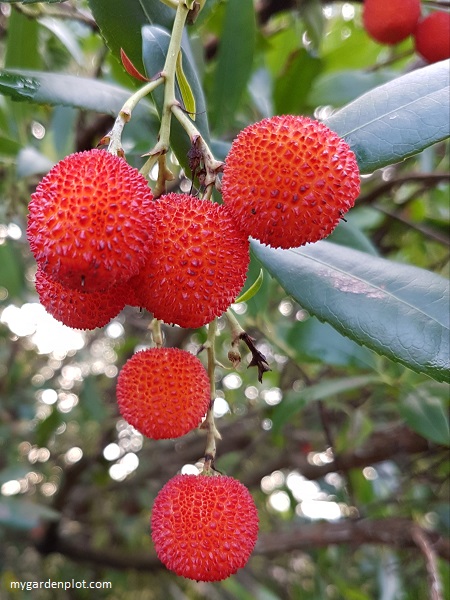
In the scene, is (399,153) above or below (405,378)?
above

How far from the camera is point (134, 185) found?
22.2 inches

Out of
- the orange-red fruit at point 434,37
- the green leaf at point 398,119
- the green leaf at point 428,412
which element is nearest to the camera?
the green leaf at point 398,119

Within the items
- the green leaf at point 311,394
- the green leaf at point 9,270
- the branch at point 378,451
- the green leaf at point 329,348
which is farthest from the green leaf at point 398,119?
the green leaf at point 9,270

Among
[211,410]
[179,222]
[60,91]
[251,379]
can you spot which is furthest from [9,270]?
[179,222]

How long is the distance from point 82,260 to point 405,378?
101 centimetres

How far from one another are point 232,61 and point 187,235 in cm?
69

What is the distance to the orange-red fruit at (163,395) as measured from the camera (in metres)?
0.73

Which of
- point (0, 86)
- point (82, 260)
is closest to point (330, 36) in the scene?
point (0, 86)

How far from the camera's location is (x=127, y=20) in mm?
786

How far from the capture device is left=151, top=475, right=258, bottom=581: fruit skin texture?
27.1 inches

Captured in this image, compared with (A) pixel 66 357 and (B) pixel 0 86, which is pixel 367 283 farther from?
(A) pixel 66 357

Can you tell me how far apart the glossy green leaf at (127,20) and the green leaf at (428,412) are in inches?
36.5

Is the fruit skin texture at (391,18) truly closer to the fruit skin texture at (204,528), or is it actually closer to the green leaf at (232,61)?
the green leaf at (232,61)

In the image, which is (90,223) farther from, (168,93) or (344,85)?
(344,85)
